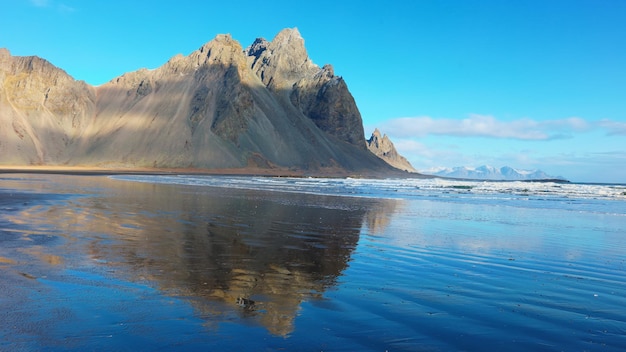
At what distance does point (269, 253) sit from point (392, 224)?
8869mm

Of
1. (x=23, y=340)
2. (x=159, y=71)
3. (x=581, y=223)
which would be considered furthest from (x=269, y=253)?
(x=159, y=71)

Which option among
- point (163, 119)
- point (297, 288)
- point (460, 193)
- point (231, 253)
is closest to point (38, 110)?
point (163, 119)

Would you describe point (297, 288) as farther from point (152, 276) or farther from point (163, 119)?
point (163, 119)

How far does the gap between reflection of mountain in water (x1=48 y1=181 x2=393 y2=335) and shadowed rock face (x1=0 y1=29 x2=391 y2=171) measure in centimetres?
10700

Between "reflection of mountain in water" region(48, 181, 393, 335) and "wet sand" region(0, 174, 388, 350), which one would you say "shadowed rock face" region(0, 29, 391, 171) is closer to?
"reflection of mountain in water" region(48, 181, 393, 335)

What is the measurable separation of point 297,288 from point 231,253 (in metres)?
3.66

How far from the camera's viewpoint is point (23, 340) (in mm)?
5527

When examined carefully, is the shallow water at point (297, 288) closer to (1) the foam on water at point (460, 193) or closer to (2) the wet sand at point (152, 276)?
(2) the wet sand at point (152, 276)

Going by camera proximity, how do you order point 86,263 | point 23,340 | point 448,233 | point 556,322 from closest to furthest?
point 23,340, point 556,322, point 86,263, point 448,233

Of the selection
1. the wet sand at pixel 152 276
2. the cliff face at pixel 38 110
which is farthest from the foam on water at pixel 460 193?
the cliff face at pixel 38 110

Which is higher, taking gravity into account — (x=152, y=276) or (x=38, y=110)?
(x=38, y=110)

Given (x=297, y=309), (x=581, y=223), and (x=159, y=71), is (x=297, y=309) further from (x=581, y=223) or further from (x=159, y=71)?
(x=159, y=71)

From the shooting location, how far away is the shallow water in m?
6.06

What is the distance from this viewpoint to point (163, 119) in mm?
133875
